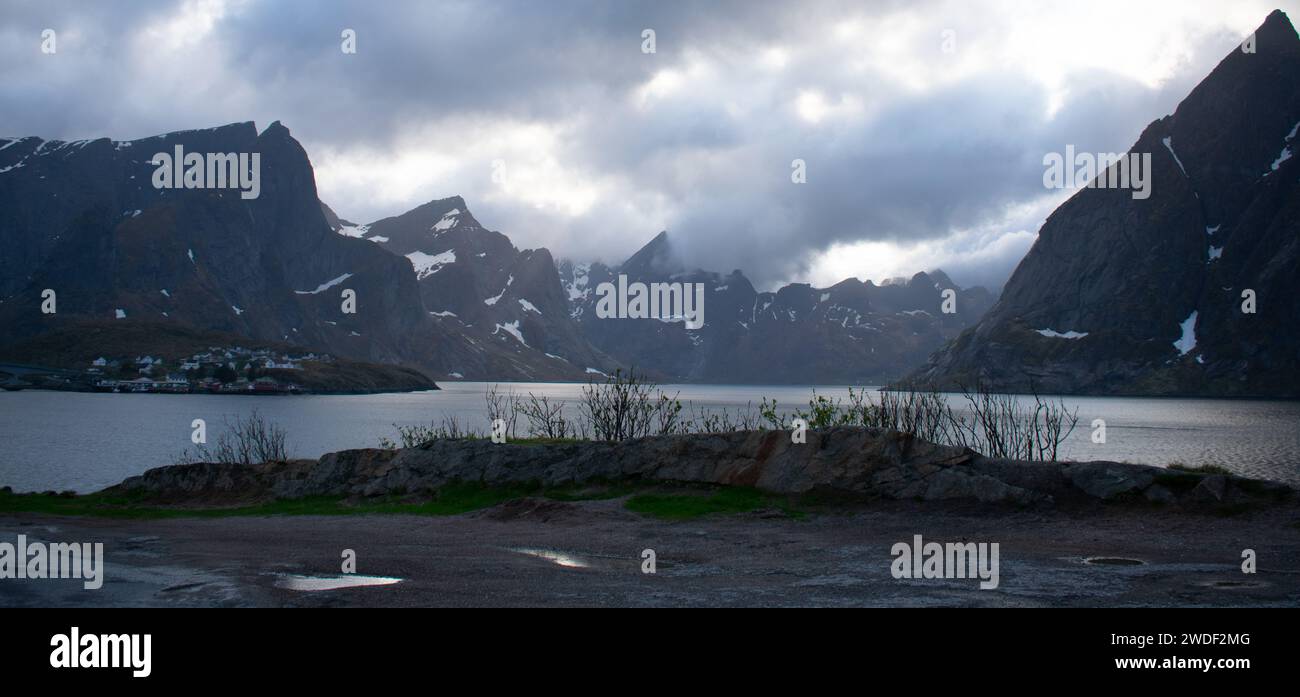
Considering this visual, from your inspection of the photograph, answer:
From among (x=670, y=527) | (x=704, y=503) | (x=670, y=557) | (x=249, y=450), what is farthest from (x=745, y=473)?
(x=249, y=450)

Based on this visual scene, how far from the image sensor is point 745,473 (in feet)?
92.1

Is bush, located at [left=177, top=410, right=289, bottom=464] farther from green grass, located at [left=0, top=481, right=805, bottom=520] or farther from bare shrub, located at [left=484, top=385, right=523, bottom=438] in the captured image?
bare shrub, located at [left=484, top=385, right=523, bottom=438]

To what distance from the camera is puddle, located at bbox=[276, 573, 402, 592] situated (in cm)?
1506

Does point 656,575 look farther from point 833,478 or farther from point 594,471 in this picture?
point 594,471

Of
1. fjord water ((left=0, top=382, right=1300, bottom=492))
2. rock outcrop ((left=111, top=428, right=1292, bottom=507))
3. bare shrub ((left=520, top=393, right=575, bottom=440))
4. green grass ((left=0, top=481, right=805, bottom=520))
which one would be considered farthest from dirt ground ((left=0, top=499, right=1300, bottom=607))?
fjord water ((left=0, top=382, right=1300, bottom=492))

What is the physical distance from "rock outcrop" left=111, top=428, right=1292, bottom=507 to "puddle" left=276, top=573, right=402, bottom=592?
1410cm

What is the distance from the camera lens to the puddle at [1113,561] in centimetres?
1677

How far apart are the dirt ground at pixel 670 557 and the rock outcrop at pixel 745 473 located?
97 centimetres

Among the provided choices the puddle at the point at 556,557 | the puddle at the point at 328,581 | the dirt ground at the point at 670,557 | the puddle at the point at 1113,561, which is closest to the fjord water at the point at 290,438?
the dirt ground at the point at 670,557
